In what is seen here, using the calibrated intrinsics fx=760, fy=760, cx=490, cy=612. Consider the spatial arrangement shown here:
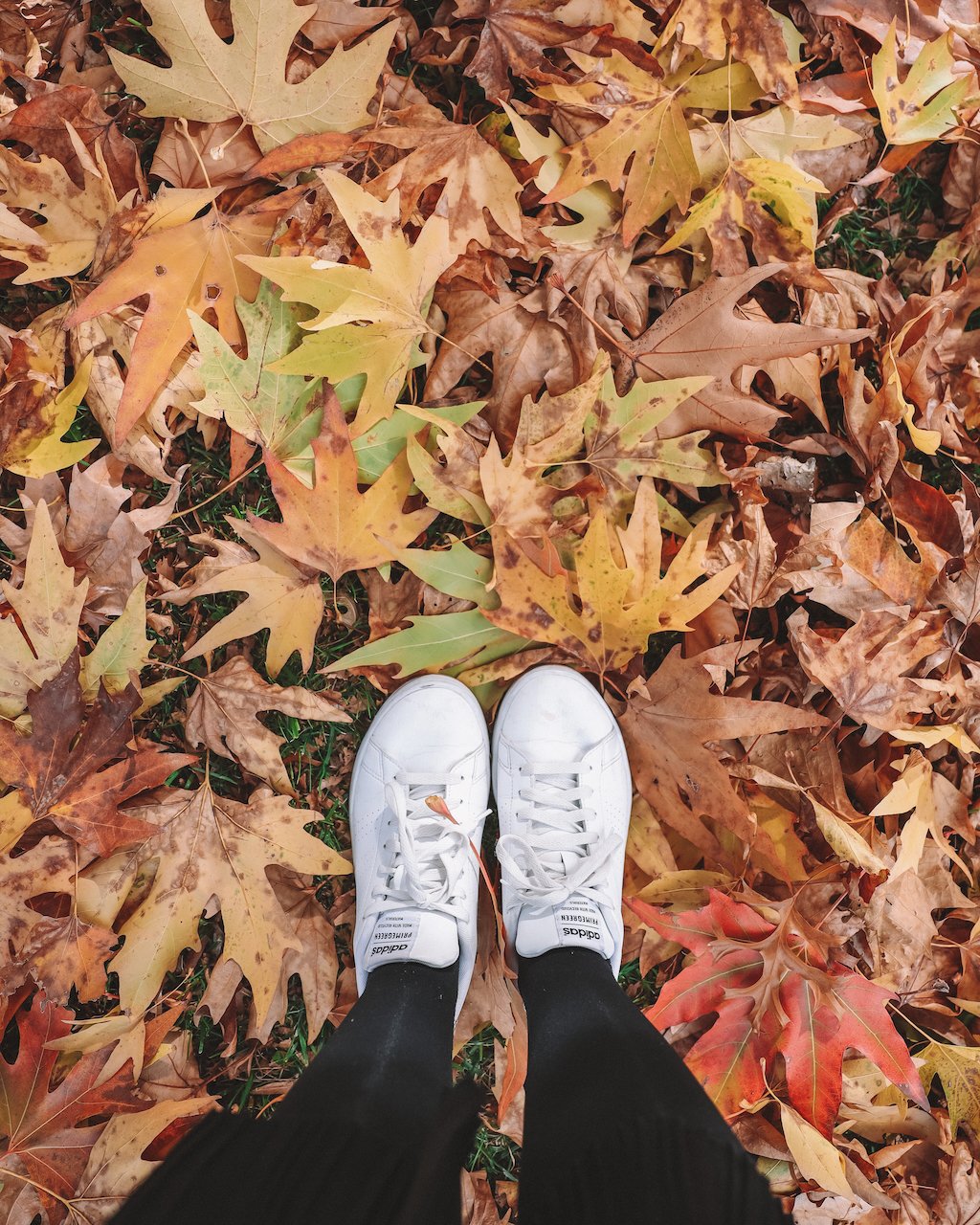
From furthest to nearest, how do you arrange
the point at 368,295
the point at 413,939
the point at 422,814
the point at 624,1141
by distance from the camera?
1. the point at 422,814
2. the point at 413,939
3. the point at 368,295
4. the point at 624,1141

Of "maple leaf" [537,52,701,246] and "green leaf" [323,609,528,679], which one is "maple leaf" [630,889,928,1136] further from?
"maple leaf" [537,52,701,246]

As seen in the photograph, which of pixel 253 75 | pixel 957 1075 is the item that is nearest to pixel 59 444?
pixel 253 75

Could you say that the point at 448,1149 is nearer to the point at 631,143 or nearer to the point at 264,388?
the point at 264,388

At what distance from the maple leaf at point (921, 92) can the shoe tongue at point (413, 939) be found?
61.6 inches

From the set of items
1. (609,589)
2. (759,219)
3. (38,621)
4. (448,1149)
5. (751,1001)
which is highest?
(759,219)

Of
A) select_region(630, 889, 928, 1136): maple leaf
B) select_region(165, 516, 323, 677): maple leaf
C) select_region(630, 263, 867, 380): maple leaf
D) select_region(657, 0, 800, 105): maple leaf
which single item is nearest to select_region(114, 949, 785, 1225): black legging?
select_region(630, 889, 928, 1136): maple leaf

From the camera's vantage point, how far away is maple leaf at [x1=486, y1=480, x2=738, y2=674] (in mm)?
1192

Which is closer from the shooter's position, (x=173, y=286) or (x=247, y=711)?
(x=173, y=286)

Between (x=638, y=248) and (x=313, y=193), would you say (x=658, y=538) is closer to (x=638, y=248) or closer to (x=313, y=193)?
(x=638, y=248)

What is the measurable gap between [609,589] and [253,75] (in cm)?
93

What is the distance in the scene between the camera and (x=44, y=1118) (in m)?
1.21

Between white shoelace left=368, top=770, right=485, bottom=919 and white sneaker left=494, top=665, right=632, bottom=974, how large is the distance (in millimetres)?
90

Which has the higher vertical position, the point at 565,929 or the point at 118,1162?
the point at 565,929

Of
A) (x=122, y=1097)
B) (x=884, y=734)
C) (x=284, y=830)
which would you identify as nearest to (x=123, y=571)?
(x=284, y=830)
